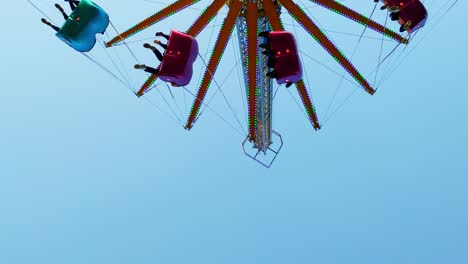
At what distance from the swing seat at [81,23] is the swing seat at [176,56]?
6.48 feet

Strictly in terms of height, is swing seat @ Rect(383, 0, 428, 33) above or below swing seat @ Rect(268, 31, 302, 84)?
above

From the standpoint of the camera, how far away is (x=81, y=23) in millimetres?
10047

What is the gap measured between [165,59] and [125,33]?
2.56 meters

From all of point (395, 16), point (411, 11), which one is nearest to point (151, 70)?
point (395, 16)

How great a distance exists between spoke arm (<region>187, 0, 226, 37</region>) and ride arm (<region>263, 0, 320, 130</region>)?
3.79ft

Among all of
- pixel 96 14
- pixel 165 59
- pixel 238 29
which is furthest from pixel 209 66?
pixel 96 14

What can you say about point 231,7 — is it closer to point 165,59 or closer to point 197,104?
point 165,59

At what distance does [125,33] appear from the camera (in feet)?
38.0

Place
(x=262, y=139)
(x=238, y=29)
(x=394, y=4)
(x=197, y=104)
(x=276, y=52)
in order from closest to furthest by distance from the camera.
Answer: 1. (x=276, y=52)
2. (x=394, y=4)
3. (x=238, y=29)
4. (x=197, y=104)
5. (x=262, y=139)

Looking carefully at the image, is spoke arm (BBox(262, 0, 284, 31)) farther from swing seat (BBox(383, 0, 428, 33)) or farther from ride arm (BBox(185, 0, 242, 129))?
swing seat (BBox(383, 0, 428, 33))

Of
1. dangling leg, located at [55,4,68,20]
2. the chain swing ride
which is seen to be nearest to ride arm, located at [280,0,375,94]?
the chain swing ride

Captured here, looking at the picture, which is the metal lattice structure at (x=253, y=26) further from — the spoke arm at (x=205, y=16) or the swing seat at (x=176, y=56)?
the swing seat at (x=176, y=56)

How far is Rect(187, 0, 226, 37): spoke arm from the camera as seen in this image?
1081cm

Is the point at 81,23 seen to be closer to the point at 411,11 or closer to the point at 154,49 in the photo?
the point at 154,49
